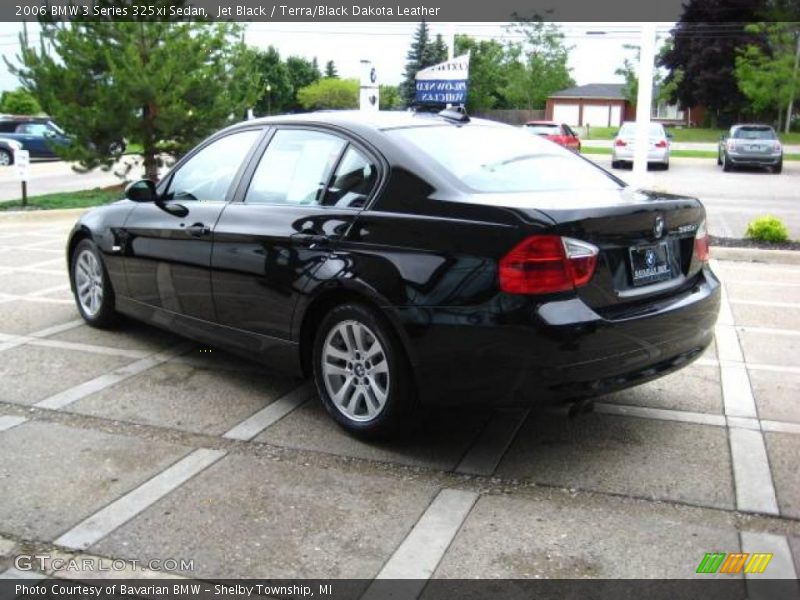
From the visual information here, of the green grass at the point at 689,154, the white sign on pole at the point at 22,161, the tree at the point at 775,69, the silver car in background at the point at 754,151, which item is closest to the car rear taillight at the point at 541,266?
the white sign on pole at the point at 22,161

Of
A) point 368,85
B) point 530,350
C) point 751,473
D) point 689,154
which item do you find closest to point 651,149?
point 689,154

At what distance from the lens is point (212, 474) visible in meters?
3.95

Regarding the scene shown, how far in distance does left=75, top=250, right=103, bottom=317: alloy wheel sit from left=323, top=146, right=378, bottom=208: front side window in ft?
8.29

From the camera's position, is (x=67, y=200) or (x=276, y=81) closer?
(x=67, y=200)

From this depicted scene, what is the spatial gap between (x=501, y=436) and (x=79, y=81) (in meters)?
13.7

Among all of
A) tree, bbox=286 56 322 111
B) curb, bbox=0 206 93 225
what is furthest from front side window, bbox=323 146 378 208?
tree, bbox=286 56 322 111

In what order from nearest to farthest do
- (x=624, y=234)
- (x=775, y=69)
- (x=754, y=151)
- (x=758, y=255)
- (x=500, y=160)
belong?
(x=624, y=234)
(x=500, y=160)
(x=758, y=255)
(x=754, y=151)
(x=775, y=69)

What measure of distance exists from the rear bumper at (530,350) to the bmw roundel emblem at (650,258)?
0.60 ft

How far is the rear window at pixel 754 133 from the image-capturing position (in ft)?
88.7

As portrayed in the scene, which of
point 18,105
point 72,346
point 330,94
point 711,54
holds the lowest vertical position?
point 72,346

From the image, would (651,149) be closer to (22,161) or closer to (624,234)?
(22,161)

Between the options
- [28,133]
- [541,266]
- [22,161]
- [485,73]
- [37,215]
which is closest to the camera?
[541,266]

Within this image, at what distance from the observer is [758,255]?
9.93 m

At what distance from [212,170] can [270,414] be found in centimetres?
161
